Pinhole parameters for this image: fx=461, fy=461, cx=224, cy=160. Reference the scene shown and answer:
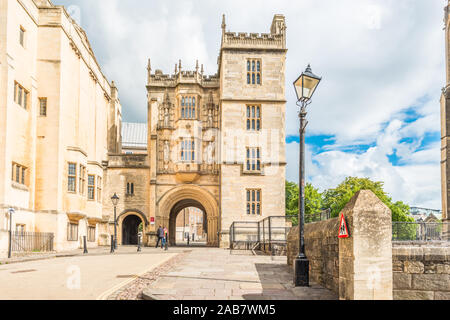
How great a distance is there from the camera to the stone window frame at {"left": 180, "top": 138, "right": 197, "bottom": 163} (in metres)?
35.7

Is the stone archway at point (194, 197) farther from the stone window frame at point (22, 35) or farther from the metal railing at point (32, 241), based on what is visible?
the stone window frame at point (22, 35)

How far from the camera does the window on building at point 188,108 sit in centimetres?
3656

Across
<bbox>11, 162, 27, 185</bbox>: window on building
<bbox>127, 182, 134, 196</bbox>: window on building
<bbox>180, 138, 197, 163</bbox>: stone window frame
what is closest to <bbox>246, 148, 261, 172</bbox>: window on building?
<bbox>180, 138, 197, 163</bbox>: stone window frame

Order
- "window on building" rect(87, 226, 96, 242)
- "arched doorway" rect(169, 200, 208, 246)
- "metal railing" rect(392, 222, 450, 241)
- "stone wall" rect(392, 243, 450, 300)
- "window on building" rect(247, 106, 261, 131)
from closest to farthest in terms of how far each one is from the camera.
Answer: "stone wall" rect(392, 243, 450, 300)
"metal railing" rect(392, 222, 450, 241)
"window on building" rect(87, 226, 96, 242)
"window on building" rect(247, 106, 261, 131)
"arched doorway" rect(169, 200, 208, 246)

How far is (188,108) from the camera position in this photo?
3662cm

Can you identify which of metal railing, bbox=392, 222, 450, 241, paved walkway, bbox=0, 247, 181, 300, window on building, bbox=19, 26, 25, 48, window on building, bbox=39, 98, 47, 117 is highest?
window on building, bbox=19, 26, 25, 48

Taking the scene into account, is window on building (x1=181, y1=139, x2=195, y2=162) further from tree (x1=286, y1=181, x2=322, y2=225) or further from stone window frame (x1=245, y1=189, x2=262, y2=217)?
tree (x1=286, y1=181, x2=322, y2=225)

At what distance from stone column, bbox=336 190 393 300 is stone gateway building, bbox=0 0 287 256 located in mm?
22752

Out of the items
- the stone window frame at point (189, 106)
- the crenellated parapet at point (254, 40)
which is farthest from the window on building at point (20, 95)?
the crenellated parapet at point (254, 40)

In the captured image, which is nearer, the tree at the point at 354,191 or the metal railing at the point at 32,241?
the metal railing at the point at 32,241

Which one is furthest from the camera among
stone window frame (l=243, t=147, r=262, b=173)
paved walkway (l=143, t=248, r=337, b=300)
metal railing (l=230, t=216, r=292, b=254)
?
stone window frame (l=243, t=147, r=262, b=173)

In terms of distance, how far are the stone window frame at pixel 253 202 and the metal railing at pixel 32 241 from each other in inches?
554

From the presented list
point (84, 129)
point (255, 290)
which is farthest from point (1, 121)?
point (255, 290)

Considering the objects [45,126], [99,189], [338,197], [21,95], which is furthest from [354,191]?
[21,95]
